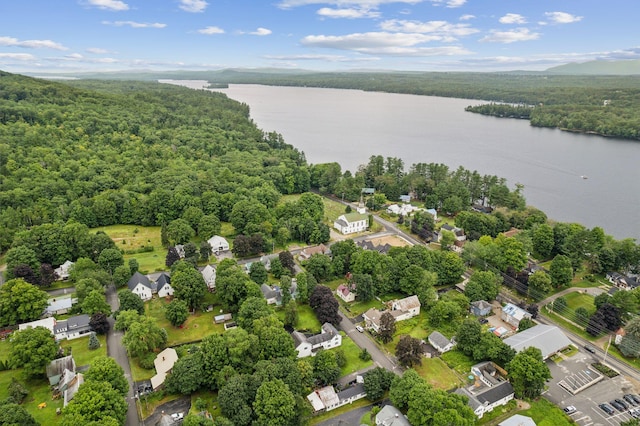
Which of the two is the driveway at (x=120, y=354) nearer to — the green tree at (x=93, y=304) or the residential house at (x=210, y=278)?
the green tree at (x=93, y=304)

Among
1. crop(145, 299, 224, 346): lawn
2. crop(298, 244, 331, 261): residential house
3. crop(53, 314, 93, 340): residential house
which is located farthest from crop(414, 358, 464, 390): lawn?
crop(53, 314, 93, 340): residential house

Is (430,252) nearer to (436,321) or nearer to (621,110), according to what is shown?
(436,321)

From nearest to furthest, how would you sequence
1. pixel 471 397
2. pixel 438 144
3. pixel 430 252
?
pixel 471 397, pixel 430 252, pixel 438 144

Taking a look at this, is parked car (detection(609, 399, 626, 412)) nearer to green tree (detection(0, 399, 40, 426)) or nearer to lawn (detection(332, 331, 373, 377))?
lawn (detection(332, 331, 373, 377))

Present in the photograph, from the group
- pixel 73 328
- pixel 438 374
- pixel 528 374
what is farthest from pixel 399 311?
pixel 73 328

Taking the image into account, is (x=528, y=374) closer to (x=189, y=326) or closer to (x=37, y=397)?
(x=189, y=326)

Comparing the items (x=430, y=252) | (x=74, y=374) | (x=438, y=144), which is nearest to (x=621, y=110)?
(x=438, y=144)

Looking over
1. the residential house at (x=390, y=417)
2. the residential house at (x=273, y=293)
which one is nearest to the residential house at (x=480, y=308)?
the residential house at (x=390, y=417)
